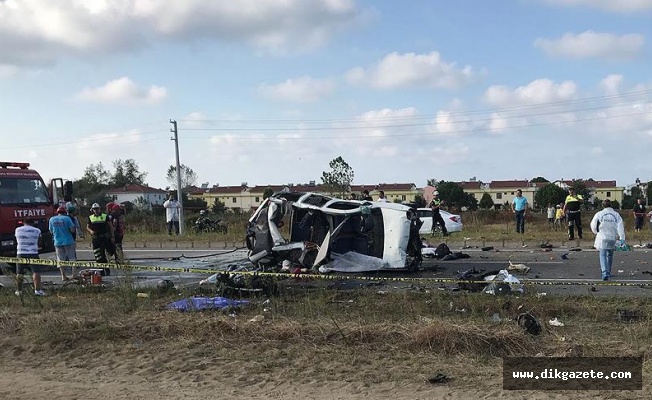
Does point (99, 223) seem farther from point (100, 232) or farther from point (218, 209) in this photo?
point (218, 209)

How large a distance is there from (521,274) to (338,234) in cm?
349

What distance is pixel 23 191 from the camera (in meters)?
15.0

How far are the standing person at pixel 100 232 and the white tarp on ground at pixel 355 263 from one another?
4.62 metres

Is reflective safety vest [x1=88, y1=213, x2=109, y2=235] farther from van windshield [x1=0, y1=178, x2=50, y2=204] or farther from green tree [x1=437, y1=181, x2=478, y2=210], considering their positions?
green tree [x1=437, y1=181, x2=478, y2=210]

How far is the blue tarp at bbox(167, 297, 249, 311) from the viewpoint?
814cm

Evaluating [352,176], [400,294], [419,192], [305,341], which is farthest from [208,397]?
[419,192]

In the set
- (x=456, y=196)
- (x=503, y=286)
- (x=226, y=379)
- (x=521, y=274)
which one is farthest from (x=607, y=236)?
(x=456, y=196)

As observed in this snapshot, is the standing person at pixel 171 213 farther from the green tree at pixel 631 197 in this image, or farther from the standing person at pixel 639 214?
the green tree at pixel 631 197

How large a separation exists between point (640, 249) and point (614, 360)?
11.4 m

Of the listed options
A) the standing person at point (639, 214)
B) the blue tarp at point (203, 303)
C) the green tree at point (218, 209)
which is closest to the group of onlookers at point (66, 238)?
the blue tarp at point (203, 303)

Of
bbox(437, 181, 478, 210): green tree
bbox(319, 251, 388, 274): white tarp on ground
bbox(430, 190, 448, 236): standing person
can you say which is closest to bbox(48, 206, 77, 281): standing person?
bbox(319, 251, 388, 274): white tarp on ground

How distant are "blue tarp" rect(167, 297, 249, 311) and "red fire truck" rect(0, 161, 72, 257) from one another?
24.8ft

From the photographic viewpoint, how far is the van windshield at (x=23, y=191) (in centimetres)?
1453

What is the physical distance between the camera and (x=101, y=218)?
1270 cm
